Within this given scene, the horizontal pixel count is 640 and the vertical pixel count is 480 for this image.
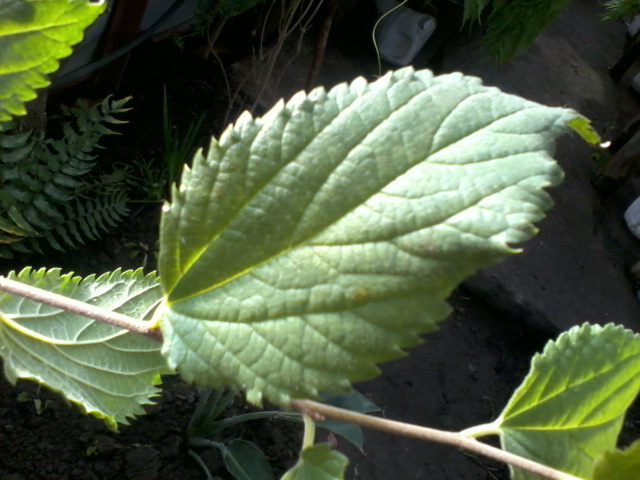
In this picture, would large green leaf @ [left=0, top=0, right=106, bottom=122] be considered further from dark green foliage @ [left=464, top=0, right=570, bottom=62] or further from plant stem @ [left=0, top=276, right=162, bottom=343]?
dark green foliage @ [left=464, top=0, right=570, bottom=62]

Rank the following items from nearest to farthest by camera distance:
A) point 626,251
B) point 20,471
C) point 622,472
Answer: point 622,472 < point 20,471 < point 626,251

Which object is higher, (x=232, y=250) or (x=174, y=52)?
(x=232, y=250)

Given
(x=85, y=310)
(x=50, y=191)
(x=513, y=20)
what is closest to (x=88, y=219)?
(x=50, y=191)

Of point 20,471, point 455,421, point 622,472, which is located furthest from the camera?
point 455,421

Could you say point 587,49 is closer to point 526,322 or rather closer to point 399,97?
point 526,322

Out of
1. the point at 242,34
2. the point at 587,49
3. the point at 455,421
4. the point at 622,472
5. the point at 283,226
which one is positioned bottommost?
the point at 455,421

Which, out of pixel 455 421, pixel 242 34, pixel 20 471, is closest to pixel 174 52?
pixel 242 34
